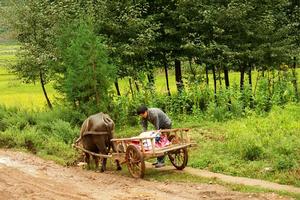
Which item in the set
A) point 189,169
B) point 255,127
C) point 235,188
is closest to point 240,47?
point 255,127

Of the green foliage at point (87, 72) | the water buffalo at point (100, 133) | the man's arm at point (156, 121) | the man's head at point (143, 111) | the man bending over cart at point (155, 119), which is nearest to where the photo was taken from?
the man's head at point (143, 111)

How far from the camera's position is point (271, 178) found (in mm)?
12844

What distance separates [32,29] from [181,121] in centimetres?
1084

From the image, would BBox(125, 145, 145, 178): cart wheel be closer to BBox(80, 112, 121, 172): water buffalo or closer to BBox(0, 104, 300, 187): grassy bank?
BBox(80, 112, 121, 172): water buffalo

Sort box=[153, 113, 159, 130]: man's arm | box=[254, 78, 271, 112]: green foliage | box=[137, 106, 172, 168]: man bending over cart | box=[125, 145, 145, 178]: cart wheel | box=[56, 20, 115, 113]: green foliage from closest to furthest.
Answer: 1. box=[125, 145, 145, 178]: cart wheel
2. box=[137, 106, 172, 168]: man bending over cart
3. box=[153, 113, 159, 130]: man's arm
4. box=[56, 20, 115, 113]: green foliage
5. box=[254, 78, 271, 112]: green foliage

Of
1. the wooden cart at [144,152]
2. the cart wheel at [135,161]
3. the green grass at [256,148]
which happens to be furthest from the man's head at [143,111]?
the green grass at [256,148]

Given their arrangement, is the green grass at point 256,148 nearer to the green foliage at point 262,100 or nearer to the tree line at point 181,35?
the green foliage at point 262,100

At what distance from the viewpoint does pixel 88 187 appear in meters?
12.8

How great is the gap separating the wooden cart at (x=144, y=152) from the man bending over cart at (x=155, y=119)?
34 centimetres

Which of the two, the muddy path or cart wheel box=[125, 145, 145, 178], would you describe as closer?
the muddy path

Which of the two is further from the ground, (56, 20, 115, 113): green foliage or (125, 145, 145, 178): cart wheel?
(56, 20, 115, 113): green foliage

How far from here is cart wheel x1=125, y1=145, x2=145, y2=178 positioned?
13.5 m

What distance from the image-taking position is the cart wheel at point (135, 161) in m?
13.5

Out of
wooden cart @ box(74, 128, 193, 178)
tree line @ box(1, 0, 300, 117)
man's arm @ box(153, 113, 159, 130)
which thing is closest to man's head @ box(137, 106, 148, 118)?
man's arm @ box(153, 113, 159, 130)
